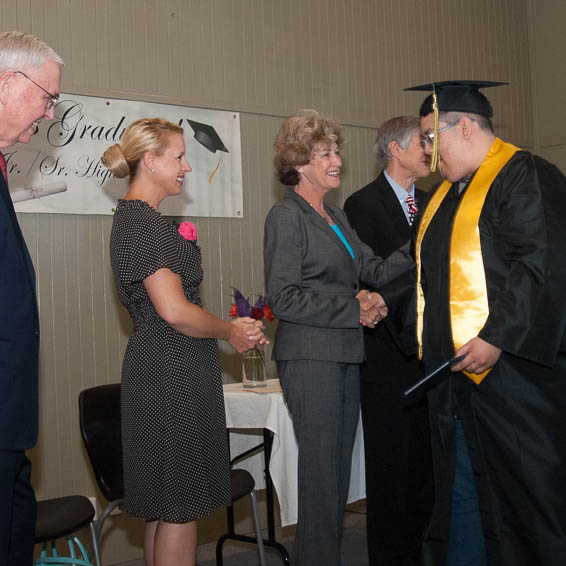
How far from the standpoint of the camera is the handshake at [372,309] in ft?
9.30

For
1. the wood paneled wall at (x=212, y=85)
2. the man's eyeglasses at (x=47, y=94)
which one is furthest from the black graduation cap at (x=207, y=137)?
the man's eyeglasses at (x=47, y=94)

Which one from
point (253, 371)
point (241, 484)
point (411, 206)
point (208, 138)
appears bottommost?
point (241, 484)

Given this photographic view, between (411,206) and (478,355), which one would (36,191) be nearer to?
(411,206)

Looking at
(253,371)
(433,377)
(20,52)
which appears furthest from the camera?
(253,371)

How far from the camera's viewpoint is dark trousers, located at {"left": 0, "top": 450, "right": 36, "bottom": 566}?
5.58 feet

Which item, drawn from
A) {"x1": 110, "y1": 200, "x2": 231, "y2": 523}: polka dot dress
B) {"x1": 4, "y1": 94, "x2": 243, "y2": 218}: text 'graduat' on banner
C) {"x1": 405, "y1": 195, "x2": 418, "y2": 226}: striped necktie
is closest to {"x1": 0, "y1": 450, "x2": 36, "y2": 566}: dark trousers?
{"x1": 110, "y1": 200, "x2": 231, "y2": 523}: polka dot dress

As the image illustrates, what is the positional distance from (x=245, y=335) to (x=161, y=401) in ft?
1.28

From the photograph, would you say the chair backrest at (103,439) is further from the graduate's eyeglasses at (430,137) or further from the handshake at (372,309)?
the graduate's eyeglasses at (430,137)

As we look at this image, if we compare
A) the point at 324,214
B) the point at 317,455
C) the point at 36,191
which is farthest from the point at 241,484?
the point at 36,191

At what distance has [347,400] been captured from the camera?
2.79 metres

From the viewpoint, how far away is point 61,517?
8.86 ft

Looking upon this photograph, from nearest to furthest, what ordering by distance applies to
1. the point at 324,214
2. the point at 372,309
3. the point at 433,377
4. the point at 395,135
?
the point at 433,377 < the point at 372,309 < the point at 324,214 < the point at 395,135

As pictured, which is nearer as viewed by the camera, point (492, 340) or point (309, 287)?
point (492, 340)

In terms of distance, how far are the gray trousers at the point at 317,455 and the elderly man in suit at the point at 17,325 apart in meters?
1.11
